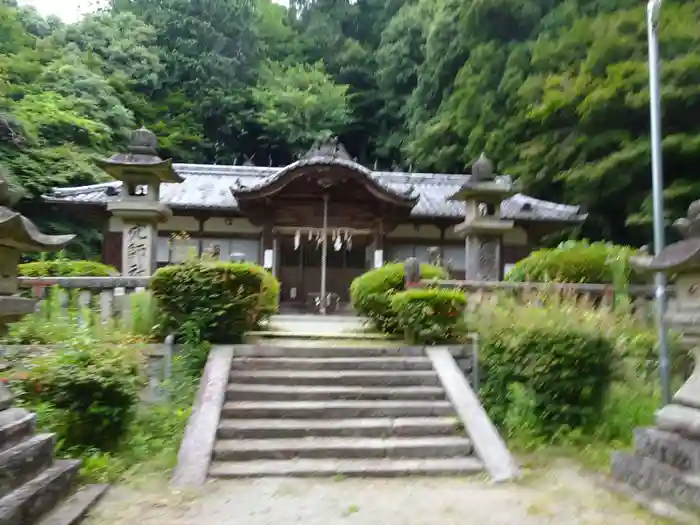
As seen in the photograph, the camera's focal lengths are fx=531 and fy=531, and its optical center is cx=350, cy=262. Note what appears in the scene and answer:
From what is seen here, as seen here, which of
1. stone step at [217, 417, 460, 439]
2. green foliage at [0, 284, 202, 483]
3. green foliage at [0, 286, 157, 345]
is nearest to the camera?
green foliage at [0, 284, 202, 483]

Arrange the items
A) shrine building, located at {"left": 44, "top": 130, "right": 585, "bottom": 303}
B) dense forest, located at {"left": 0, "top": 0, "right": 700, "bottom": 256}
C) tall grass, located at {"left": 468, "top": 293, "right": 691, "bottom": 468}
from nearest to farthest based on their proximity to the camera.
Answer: tall grass, located at {"left": 468, "top": 293, "right": 691, "bottom": 468} → shrine building, located at {"left": 44, "top": 130, "right": 585, "bottom": 303} → dense forest, located at {"left": 0, "top": 0, "right": 700, "bottom": 256}

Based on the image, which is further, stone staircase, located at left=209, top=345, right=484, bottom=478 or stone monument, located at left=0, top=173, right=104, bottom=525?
stone staircase, located at left=209, top=345, right=484, bottom=478

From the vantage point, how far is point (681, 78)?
46.5 ft

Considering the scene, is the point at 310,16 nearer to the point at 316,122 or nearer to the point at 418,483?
the point at 316,122

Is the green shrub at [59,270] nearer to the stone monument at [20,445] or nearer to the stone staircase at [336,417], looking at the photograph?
the stone staircase at [336,417]

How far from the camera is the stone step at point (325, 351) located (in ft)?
24.6

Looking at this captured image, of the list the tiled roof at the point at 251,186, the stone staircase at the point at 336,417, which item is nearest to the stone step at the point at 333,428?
the stone staircase at the point at 336,417

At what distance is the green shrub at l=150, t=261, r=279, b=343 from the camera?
744 centimetres

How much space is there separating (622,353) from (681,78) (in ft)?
35.3


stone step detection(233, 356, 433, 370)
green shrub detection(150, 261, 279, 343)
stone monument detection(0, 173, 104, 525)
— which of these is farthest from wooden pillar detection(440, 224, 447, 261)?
stone monument detection(0, 173, 104, 525)

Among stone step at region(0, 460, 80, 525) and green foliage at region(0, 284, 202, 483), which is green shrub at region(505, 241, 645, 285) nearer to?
green foliage at region(0, 284, 202, 483)

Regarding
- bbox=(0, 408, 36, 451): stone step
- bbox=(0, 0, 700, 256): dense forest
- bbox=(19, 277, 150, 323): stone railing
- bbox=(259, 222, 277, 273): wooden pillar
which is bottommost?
bbox=(0, 408, 36, 451): stone step

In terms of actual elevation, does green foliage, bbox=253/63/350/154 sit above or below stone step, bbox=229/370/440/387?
above

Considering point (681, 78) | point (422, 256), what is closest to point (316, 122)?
point (422, 256)
